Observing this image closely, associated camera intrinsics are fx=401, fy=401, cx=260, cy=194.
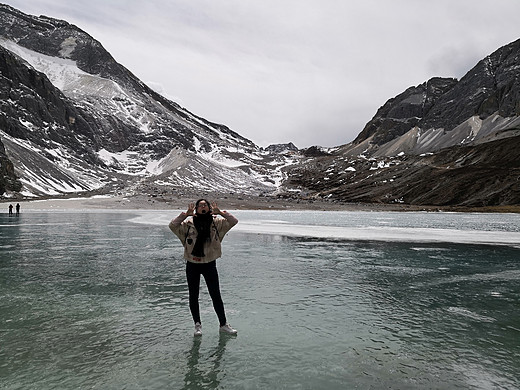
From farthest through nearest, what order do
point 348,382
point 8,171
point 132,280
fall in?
point 8,171
point 132,280
point 348,382

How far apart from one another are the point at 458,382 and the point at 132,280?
1010 centimetres

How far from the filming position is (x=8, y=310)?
9.32 meters

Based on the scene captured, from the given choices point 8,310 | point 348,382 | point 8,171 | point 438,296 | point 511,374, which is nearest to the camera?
point 348,382

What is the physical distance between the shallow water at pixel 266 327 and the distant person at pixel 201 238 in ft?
3.75

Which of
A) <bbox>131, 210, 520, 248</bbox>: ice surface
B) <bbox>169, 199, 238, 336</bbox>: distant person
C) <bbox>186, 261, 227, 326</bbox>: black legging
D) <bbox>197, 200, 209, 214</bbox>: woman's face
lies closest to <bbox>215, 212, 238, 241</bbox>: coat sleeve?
<bbox>169, 199, 238, 336</bbox>: distant person

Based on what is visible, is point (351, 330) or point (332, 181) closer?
point (351, 330)

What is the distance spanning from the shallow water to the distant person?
1144 mm

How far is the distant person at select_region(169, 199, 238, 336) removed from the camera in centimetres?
729

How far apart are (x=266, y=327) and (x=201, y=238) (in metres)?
2.54

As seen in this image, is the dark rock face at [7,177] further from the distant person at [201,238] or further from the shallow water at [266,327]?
the distant person at [201,238]

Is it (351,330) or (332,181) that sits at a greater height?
(332,181)

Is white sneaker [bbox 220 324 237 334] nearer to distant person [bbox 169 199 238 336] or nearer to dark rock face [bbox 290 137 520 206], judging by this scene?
distant person [bbox 169 199 238 336]

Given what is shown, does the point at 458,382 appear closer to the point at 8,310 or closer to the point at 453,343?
the point at 453,343

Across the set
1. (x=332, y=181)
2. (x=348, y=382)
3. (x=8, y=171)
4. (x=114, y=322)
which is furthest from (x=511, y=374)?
(x=332, y=181)
